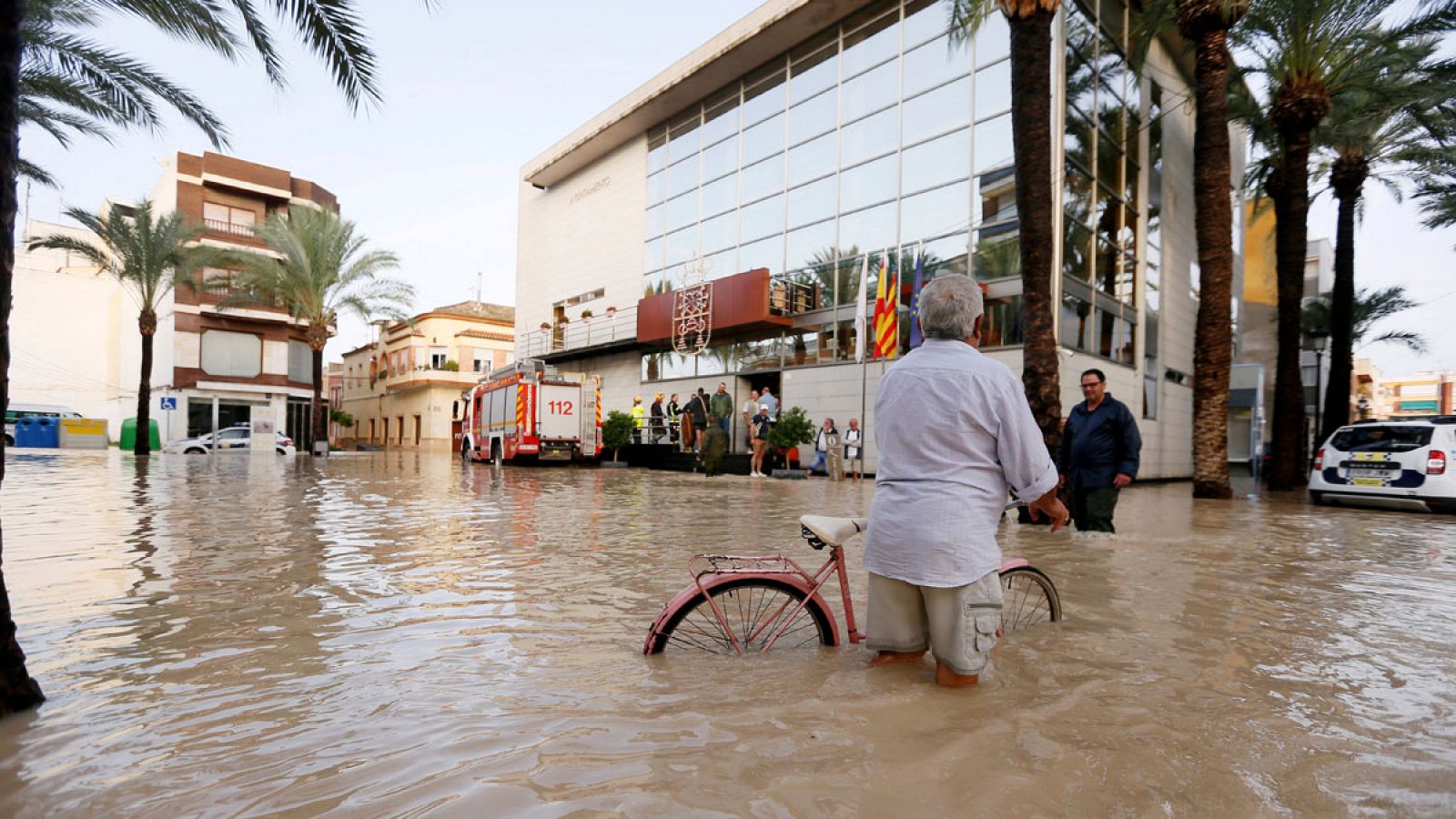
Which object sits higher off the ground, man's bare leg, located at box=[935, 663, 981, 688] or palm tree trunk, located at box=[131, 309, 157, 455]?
palm tree trunk, located at box=[131, 309, 157, 455]

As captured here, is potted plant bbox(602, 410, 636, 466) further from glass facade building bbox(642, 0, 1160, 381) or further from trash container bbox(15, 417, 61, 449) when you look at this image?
trash container bbox(15, 417, 61, 449)

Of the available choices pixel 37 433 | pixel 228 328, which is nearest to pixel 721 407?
pixel 37 433

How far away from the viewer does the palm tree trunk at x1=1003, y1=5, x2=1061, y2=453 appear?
30.6ft

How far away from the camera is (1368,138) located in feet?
61.4

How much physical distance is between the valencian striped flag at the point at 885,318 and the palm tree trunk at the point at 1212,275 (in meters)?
5.76

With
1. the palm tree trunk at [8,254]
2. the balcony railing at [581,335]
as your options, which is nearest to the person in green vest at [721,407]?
the balcony railing at [581,335]

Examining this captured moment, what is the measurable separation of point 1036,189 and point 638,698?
28.7 ft

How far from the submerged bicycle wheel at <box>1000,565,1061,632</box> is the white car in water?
109 ft

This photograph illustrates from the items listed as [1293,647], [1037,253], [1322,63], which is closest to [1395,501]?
[1037,253]

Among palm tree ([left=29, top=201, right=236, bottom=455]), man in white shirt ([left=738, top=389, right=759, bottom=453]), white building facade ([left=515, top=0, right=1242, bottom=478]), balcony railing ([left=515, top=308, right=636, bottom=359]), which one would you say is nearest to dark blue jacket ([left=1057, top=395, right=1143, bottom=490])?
white building facade ([left=515, top=0, right=1242, bottom=478])

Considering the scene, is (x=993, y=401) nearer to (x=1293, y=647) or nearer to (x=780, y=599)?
(x=780, y=599)

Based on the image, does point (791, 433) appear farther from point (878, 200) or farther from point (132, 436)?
point (132, 436)

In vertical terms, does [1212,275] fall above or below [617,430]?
above

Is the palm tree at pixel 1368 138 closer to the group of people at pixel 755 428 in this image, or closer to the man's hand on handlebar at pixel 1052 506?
the group of people at pixel 755 428
